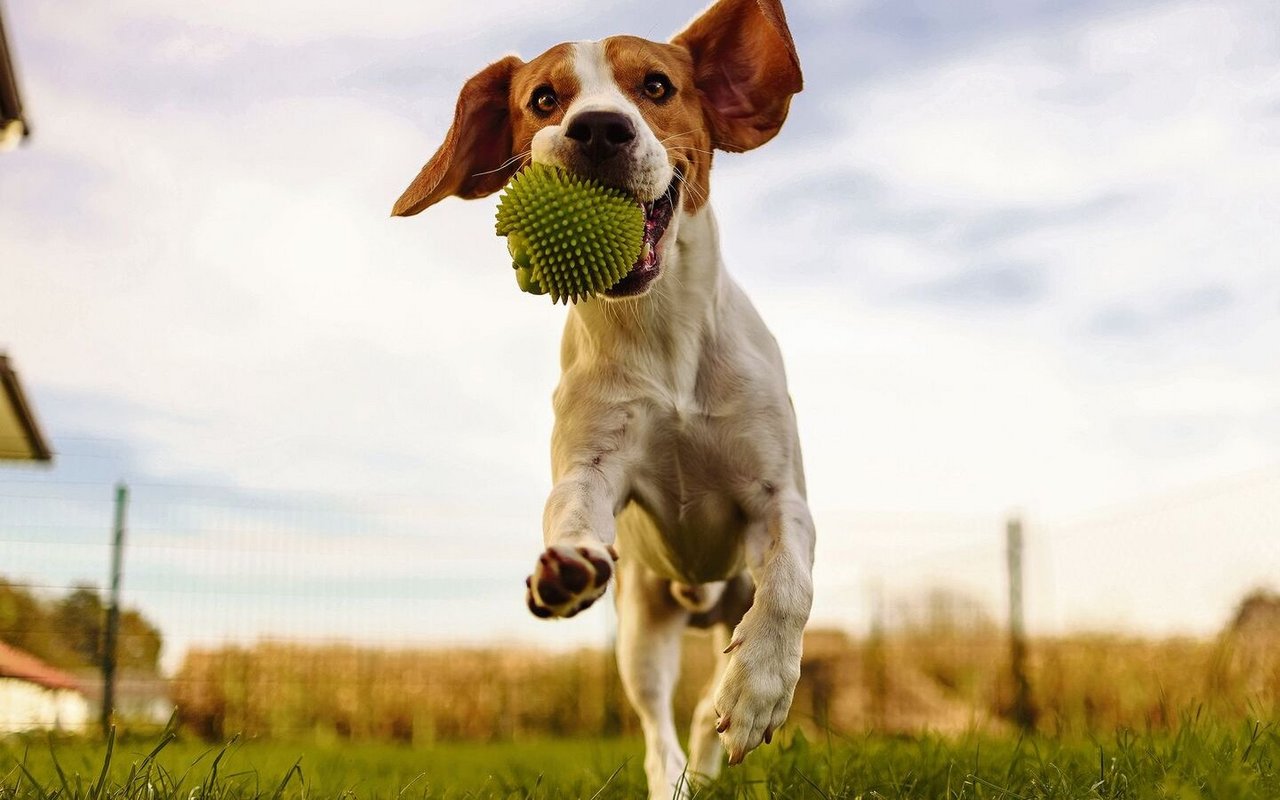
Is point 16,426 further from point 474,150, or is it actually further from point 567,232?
point 567,232

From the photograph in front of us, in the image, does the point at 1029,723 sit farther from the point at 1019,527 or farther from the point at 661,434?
the point at 661,434

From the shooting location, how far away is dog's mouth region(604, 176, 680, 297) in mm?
3176

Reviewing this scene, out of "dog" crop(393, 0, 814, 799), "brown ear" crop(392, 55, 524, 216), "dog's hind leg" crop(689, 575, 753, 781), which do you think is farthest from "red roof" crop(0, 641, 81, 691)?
"brown ear" crop(392, 55, 524, 216)

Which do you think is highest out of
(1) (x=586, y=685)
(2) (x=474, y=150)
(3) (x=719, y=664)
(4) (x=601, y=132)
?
(2) (x=474, y=150)

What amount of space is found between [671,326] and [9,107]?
4.53 metres

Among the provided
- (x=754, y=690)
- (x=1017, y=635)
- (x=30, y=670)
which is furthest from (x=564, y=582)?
(x=1017, y=635)

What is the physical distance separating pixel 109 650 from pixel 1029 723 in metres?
8.30

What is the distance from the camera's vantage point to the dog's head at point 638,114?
308 cm

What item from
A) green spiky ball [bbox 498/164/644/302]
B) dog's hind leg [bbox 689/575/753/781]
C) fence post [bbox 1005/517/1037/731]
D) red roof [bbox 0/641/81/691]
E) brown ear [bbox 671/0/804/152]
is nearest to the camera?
green spiky ball [bbox 498/164/644/302]

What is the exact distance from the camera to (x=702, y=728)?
14.5 feet

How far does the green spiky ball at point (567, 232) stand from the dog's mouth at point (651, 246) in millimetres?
82

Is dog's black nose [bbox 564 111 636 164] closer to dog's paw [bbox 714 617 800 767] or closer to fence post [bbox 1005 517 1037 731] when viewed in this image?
dog's paw [bbox 714 617 800 767]

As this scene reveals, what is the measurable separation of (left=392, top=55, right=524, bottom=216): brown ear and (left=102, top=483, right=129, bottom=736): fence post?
758 centimetres

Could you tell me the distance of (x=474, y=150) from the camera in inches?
149
